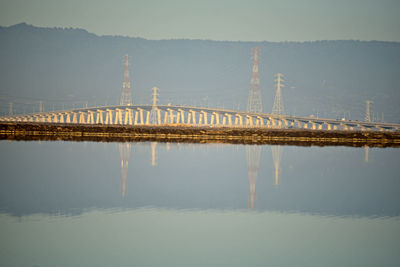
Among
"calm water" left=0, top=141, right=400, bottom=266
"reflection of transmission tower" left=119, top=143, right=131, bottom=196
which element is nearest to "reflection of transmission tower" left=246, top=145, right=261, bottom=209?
"calm water" left=0, top=141, right=400, bottom=266

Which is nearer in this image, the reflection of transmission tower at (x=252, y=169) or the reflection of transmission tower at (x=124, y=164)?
the reflection of transmission tower at (x=252, y=169)

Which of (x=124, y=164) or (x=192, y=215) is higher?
(x=124, y=164)

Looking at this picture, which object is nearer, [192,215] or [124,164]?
[192,215]

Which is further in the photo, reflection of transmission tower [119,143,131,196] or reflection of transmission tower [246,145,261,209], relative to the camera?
reflection of transmission tower [119,143,131,196]

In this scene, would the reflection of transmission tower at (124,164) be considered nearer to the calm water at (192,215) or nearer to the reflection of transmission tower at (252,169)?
the calm water at (192,215)

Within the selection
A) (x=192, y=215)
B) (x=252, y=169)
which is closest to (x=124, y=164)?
(x=252, y=169)

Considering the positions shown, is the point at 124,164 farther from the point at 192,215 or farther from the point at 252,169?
the point at 192,215

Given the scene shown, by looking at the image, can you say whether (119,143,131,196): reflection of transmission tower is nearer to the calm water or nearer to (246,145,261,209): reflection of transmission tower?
the calm water

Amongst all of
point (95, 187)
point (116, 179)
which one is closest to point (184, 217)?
point (95, 187)

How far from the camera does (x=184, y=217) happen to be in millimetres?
19062

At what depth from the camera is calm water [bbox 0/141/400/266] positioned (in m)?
14.7

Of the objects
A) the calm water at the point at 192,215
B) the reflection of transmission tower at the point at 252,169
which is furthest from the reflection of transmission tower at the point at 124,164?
the reflection of transmission tower at the point at 252,169

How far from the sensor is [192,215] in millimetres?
19438

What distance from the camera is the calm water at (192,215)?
1474cm
